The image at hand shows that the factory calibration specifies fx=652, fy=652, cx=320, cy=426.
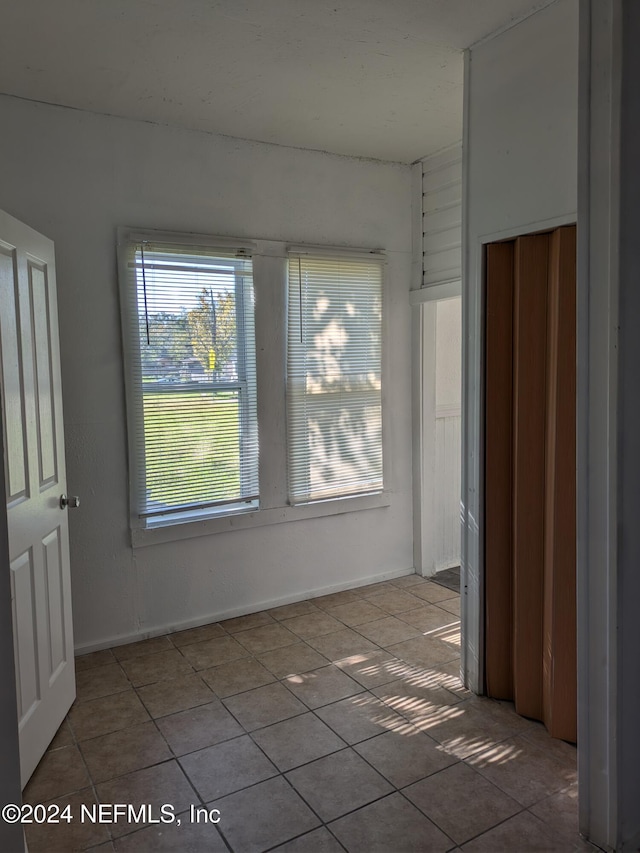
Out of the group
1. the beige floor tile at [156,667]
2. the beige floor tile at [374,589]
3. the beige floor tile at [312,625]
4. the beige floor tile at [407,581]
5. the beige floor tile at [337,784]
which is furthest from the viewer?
the beige floor tile at [407,581]

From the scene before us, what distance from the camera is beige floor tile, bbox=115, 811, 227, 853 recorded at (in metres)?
2.06

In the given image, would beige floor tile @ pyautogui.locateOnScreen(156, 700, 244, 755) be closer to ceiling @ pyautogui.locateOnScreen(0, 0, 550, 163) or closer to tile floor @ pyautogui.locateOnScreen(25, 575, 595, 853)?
tile floor @ pyautogui.locateOnScreen(25, 575, 595, 853)

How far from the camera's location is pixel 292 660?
336 centimetres

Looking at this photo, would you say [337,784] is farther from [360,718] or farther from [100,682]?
[100,682]

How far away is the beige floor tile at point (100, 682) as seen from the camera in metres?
3.06

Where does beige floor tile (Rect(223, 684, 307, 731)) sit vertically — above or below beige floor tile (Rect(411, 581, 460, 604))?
below

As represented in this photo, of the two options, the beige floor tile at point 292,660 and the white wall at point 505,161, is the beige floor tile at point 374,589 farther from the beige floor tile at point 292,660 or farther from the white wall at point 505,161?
the white wall at point 505,161

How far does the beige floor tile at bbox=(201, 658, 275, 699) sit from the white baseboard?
542 millimetres

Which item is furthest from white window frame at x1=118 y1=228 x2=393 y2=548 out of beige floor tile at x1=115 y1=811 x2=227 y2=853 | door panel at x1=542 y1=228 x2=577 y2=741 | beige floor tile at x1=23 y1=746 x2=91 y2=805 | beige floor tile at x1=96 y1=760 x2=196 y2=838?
door panel at x1=542 y1=228 x2=577 y2=741

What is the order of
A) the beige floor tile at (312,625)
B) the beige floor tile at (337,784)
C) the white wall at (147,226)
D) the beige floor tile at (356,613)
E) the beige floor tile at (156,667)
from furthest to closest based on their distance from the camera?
the beige floor tile at (356,613) < the beige floor tile at (312,625) < the white wall at (147,226) < the beige floor tile at (156,667) < the beige floor tile at (337,784)

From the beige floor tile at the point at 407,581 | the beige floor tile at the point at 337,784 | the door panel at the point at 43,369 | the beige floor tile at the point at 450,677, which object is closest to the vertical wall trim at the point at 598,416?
the beige floor tile at the point at 337,784

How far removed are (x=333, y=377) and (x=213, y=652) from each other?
5.90ft

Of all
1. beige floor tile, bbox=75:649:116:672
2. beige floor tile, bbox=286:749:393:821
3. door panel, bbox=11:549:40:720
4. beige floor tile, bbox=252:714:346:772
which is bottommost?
beige floor tile, bbox=286:749:393:821

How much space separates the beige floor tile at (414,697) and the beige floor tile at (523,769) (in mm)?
361
